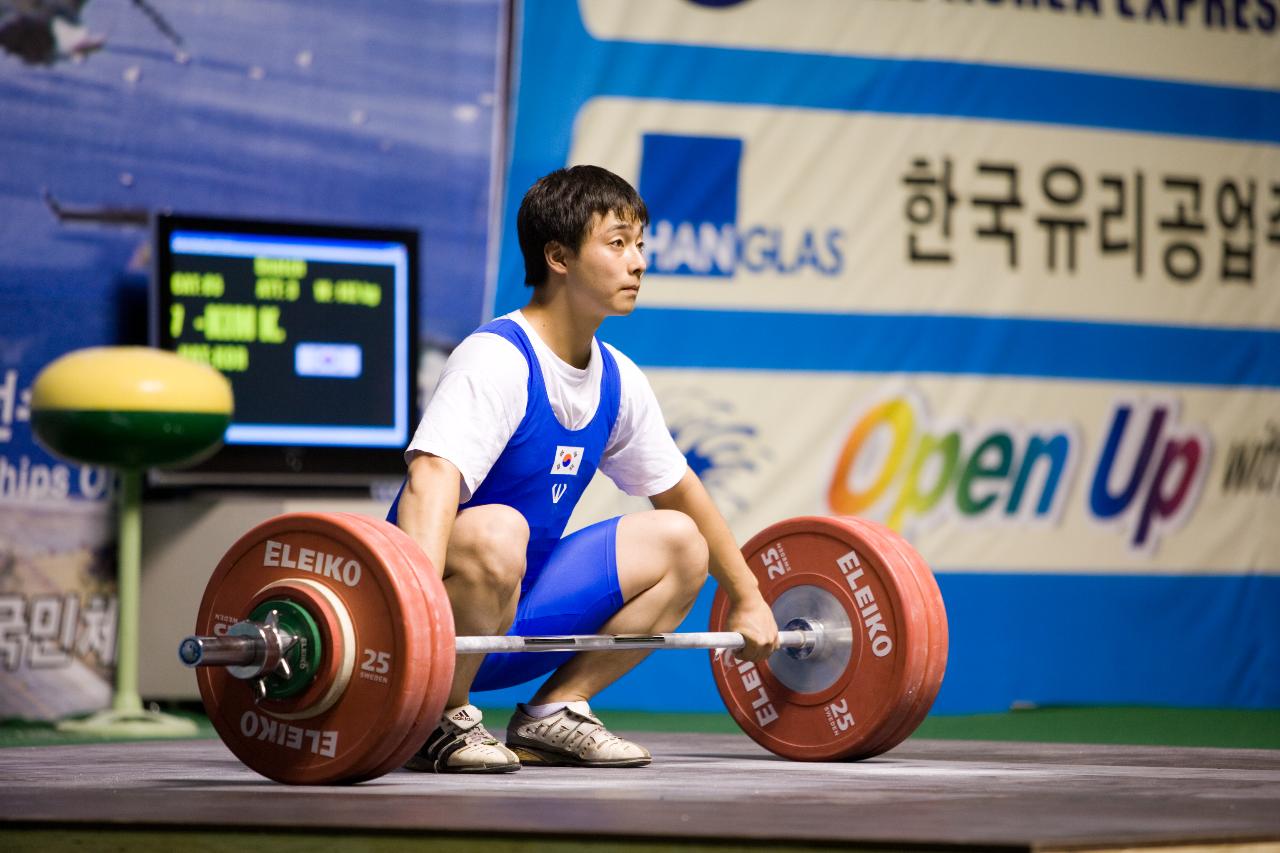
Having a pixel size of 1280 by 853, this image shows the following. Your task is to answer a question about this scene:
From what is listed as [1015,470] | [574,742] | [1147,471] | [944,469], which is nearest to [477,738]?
[574,742]

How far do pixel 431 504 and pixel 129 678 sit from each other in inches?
67.0

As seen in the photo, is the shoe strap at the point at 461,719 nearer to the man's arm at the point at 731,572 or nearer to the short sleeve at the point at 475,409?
the short sleeve at the point at 475,409

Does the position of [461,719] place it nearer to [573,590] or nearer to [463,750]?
Result: [463,750]

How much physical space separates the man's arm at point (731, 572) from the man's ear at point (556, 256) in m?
0.43

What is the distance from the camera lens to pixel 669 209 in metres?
4.86

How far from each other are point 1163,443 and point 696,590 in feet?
8.99

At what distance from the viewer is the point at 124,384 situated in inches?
142

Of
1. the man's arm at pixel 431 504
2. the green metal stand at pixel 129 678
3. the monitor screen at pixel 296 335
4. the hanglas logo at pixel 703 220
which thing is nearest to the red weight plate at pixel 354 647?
the man's arm at pixel 431 504

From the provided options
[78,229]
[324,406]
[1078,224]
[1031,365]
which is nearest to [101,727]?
[324,406]

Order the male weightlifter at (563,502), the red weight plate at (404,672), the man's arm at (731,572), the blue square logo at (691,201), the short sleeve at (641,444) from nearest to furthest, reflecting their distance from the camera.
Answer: the red weight plate at (404,672) < the male weightlifter at (563,502) < the man's arm at (731,572) < the short sleeve at (641,444) < the blue square logo at (691,201)

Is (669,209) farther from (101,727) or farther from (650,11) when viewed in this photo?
(101,727)

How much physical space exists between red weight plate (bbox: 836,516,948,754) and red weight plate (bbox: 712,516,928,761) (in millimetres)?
12

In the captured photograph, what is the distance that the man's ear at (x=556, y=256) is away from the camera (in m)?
2.92

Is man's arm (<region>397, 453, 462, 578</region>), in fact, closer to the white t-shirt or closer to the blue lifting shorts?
the white t-shirt
